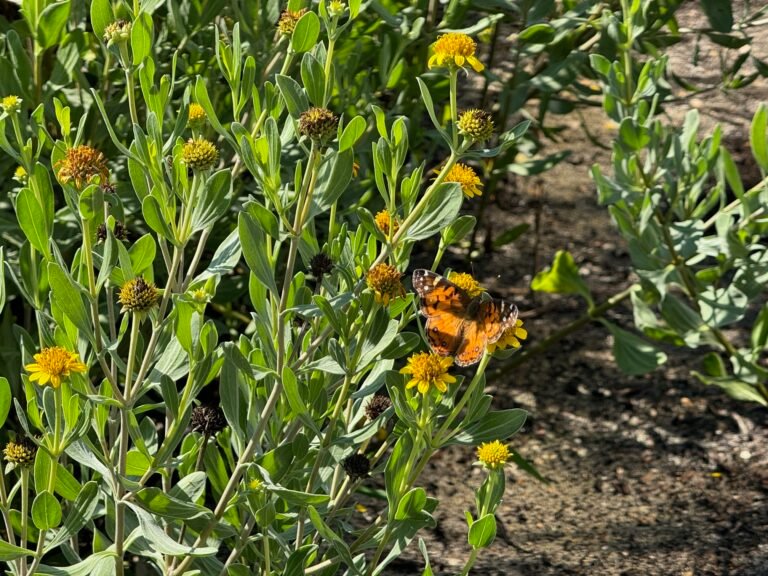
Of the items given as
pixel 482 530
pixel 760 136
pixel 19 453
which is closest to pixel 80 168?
pixel 19 453

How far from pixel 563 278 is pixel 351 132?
86.0 inches

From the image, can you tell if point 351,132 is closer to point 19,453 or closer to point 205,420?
point 205,420

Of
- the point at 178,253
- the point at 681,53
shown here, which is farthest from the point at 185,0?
the point at 681,53

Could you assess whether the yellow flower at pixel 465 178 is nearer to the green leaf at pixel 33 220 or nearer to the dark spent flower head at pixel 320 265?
the dark spent flower head at pixel 320 265

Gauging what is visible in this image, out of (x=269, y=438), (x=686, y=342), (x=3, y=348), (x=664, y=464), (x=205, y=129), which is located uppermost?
(x=205, y=129)

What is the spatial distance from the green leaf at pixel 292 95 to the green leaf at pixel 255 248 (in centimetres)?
18

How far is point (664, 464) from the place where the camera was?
376 centimetres

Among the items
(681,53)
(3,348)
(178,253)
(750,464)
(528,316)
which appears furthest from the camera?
(681,53)

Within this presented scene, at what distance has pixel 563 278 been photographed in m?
3.88

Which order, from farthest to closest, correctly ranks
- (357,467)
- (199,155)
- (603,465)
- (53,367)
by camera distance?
(603,465)
(357,467)
(199,155)
(53,367)

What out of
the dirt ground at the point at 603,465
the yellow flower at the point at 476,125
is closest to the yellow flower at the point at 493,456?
the yellow flower at the point at 476,125

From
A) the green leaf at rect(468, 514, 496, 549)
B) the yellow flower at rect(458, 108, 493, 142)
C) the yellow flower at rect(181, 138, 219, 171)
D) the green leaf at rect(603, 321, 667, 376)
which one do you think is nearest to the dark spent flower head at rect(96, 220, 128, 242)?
the yellow flower at rect(181, 138, 219, 171)

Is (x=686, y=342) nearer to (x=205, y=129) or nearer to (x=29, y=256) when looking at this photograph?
(x=205, y=129)

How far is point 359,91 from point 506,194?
6.91 feet
